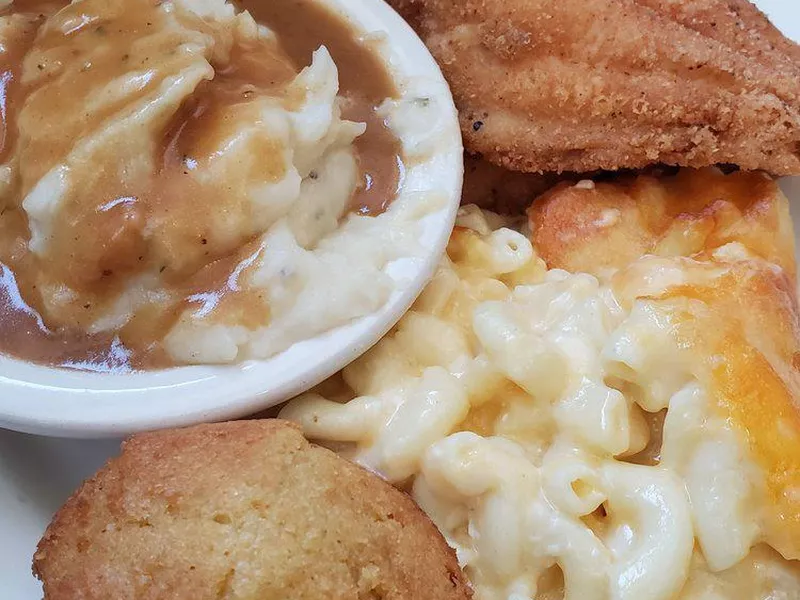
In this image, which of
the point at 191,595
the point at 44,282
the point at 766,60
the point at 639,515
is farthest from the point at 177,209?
the point at 766,60

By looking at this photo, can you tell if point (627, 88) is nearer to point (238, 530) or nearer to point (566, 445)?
point (566, 445)

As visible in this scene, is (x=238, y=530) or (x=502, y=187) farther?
(x=502, y=187)

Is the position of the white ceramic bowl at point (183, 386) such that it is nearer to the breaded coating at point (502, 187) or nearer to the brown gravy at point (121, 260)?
the brown gravy at point (121, 260)

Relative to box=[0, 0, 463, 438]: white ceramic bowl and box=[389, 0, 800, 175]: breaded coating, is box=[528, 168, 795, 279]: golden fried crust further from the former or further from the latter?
box=[0, 0, 463, 438]: white ceramic bowl

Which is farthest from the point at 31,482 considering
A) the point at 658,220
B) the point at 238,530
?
the point at 658,220

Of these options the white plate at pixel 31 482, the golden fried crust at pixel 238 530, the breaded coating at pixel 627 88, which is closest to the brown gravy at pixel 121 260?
the golden fried crust at pixel 238 530
